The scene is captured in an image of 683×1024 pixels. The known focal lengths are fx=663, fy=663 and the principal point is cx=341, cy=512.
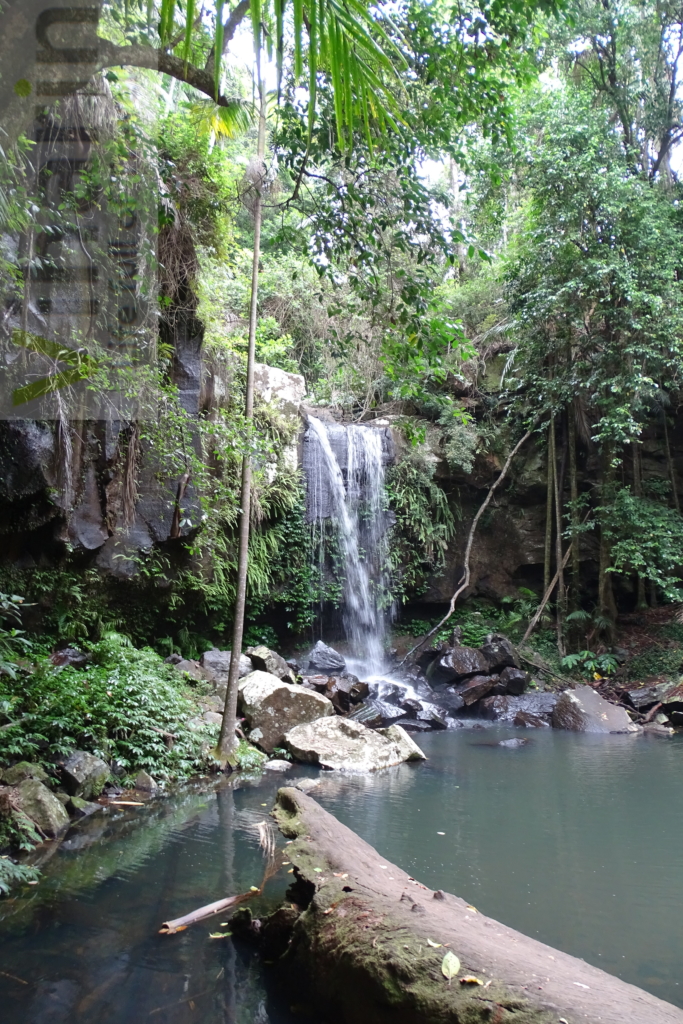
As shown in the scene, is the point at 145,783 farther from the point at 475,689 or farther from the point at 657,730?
the point at 657,730

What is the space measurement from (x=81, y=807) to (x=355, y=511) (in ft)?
28.2

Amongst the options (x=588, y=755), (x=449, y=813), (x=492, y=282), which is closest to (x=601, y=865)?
(x=449, y=813)

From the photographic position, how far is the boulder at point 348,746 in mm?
6984

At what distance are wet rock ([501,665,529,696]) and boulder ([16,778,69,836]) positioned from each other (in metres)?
7.69

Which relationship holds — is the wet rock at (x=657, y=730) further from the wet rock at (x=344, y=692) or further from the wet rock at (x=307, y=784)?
the wet rock at (x=307, y=784)

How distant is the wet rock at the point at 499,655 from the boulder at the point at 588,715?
1.53 meters

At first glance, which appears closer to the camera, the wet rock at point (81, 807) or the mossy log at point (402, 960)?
the mossy log at point (402, 960)

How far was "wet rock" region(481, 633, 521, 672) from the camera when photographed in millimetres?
11367

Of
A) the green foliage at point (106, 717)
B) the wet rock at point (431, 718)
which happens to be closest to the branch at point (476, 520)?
the wet rock at point (431, 718)

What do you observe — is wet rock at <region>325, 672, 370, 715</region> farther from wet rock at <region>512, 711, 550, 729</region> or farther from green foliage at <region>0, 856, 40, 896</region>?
green foliage at <region>0, 856, 40, 896</region>

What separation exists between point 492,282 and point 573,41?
4.53 m

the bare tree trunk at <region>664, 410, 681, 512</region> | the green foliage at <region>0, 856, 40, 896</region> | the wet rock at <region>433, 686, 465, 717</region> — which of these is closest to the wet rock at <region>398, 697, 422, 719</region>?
the wet rock at <region>433, 686, 465, 717</region>

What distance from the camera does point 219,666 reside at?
28.9ft

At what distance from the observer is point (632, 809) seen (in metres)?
5.47
